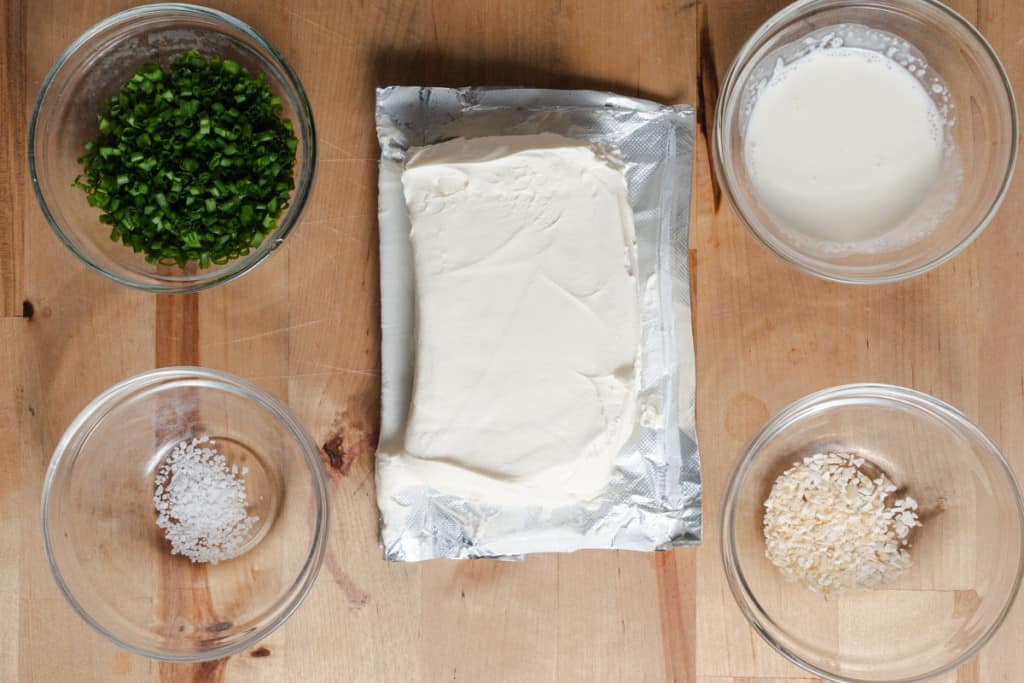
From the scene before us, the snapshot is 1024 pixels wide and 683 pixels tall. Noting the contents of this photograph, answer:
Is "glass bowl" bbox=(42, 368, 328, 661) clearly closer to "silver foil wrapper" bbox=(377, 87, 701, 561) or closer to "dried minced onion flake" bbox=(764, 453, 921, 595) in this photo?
"silver foil wrapper" bbox=(377, 87, 701, 561)

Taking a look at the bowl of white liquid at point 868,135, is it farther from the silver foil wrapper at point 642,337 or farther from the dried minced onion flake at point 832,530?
the dried minced onion flake at point 832,530

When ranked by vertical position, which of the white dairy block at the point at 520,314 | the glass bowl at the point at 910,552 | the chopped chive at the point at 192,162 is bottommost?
the glass bowl at the point at 910,552

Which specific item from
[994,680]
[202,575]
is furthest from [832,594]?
[202,575]

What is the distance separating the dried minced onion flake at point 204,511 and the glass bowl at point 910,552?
81 centimetres

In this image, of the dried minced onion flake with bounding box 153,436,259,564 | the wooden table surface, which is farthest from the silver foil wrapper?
the dried minced onion flake with bounding box 153,436,259,564

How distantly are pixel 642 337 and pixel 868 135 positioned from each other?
468mm

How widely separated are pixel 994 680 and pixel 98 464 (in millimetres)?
1536

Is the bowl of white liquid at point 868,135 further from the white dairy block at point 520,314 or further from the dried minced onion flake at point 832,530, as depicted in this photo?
the dried minced onion flake at point 832,530

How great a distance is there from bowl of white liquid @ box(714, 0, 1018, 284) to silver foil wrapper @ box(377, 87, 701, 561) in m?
0.11

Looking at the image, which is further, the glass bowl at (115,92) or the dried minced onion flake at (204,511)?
the dried minced onion flake at (204,511)

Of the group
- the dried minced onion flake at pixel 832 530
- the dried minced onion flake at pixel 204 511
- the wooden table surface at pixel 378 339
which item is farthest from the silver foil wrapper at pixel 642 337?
the dried minced onion flake at pixel 204 511

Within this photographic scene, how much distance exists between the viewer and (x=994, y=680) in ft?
4.12

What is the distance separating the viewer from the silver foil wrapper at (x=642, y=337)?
118 centimetres

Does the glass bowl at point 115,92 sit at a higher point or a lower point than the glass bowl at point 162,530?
higher
